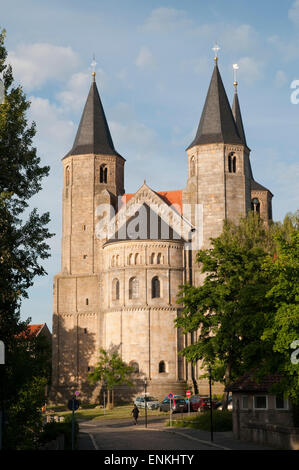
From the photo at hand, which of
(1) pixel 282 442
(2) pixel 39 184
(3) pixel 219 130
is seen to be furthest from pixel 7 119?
(3) pixel 219 130

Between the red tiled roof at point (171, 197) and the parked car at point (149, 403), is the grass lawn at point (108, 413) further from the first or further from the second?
the red tiled roof at point (171, 197)

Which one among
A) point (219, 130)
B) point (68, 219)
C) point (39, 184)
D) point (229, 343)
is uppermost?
point (219, 130)

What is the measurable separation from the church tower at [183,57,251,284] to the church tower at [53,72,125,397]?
405 inches

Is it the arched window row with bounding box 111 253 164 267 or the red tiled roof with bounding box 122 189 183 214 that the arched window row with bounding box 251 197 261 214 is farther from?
the arched window row with bounding box 111 253 164 267

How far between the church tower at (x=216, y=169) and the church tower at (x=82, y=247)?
1028cm

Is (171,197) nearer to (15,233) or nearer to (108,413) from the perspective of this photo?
(108,413)

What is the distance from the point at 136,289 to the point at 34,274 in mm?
41549

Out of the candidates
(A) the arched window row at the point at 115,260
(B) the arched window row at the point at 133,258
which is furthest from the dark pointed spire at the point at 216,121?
(A) the arched window row at the point at 115,260

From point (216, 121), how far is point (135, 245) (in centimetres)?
1617

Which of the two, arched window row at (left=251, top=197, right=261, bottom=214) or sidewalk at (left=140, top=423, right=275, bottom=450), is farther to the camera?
arched window row at (left=251, top=197, right=261, bottom=214)

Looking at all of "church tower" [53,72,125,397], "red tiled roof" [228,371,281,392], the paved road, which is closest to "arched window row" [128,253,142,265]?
"church tower" [53,72,125,397]

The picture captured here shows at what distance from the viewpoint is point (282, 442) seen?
28781 millimetres

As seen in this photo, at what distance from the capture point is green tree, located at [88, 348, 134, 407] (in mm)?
62906
